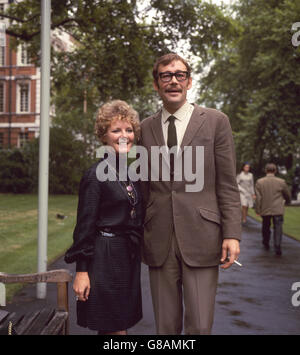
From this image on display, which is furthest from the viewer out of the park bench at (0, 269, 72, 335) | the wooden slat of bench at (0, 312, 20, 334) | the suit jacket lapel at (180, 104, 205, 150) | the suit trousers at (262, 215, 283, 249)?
the suit trousers at (262, 215, 283, 249)

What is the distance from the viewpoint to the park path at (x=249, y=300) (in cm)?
525

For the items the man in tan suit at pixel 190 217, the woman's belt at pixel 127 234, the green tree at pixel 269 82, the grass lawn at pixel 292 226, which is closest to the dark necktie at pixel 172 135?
the man in tan suit at pixel 190 217

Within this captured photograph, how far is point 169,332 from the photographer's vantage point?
133 inches

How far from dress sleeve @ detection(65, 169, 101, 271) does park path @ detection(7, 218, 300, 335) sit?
6.73ft

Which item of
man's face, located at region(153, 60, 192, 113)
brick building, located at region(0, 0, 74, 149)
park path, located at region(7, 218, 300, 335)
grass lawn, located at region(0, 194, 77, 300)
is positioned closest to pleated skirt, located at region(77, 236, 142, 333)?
man's face, located at region(153, 60, 192, 113)

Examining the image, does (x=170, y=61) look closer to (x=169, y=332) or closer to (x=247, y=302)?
(x=169, y=332)

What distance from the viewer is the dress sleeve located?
3.14 metres

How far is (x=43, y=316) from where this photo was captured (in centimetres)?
350

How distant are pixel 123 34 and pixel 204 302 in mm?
10469

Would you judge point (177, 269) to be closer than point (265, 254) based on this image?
Yes

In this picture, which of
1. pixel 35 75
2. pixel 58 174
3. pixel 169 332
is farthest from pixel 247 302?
pixel 35 75

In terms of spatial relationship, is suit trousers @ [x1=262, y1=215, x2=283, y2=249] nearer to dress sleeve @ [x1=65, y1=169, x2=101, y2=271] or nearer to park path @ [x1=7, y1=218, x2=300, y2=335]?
park path @ [x1=7, y1=218, x2=300, y2=335]

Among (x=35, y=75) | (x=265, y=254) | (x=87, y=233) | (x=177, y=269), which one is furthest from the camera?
(x=35, y=75)
